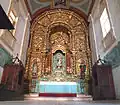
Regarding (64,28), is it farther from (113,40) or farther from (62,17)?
(113,40)

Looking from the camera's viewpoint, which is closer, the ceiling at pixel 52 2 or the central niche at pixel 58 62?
the central niche at pixel 58 62

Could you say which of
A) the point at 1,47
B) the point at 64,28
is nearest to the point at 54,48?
the point at 64,28

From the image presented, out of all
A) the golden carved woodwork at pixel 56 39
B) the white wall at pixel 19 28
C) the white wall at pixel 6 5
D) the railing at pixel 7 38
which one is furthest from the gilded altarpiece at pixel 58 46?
the white wall at pixel 6 5

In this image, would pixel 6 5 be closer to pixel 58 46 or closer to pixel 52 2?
pixel 52 2

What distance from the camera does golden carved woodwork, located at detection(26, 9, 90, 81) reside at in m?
8.37

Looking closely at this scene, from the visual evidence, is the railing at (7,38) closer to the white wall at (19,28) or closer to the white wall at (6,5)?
the white wall at (19,28)

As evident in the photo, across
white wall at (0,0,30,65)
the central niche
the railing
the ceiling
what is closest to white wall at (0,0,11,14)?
white wall at (0,0,30,65)

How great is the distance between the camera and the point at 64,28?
9.66 metres

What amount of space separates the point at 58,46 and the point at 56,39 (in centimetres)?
80

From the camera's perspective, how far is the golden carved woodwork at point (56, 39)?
8.37 m

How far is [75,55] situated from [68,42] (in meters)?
1.23

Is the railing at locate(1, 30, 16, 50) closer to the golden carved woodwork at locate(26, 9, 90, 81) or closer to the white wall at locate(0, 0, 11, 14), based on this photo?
the white wall at locate(0, 0, 11, 14)

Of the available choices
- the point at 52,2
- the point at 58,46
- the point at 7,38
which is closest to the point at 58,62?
the point at 58,46

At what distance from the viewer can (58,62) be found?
8.62 m
